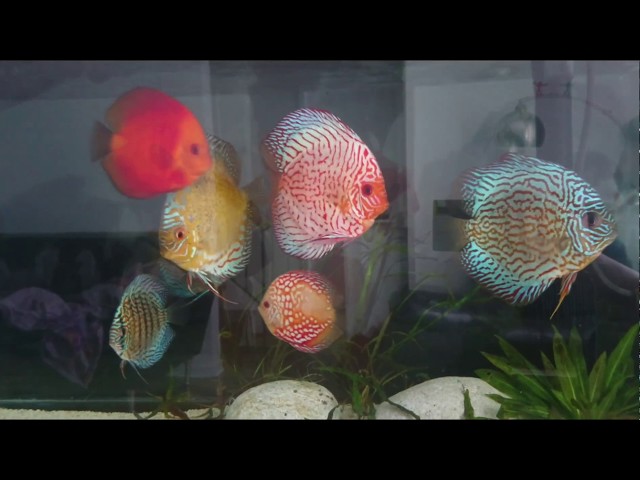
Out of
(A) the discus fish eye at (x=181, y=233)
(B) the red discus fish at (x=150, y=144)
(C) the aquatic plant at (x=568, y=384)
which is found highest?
(B) the red discus fish at (x=150, y=144)

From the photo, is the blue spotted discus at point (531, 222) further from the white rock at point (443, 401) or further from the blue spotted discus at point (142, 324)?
the blue spotted discus at point (142, 324)

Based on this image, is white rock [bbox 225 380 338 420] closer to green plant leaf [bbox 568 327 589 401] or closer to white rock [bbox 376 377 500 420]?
white rock [bbox 376 377 500 420]

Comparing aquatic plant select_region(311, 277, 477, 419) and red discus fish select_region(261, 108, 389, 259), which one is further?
→ aquatic plant select_region(311, 277, 477, 419)

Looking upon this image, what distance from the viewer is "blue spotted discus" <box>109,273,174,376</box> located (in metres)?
1.85

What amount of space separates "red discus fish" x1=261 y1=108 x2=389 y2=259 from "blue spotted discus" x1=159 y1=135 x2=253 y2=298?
0.11 metres

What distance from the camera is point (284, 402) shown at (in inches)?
71.5

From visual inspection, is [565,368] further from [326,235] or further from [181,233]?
[181,233]

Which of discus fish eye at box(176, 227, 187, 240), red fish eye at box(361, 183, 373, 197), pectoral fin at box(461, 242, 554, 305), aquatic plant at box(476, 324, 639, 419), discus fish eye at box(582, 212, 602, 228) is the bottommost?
aquatic plant at box(476, 324, 639, 419)

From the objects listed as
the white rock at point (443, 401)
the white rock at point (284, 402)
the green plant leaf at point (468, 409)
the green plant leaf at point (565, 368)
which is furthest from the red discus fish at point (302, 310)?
the green plant leaf at point (565, 368)

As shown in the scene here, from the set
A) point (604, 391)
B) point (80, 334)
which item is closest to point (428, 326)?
point (604, 391)

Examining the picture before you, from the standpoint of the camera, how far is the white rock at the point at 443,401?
70.8 inches

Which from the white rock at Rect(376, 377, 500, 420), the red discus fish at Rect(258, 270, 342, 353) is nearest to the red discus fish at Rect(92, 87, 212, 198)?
the red discus fish at Rect(258, 270, 342, 353)

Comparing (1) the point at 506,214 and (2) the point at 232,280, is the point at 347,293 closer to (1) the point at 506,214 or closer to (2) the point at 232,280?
(2) the point at 232,280

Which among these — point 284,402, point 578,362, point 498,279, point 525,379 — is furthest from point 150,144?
point 578,362
